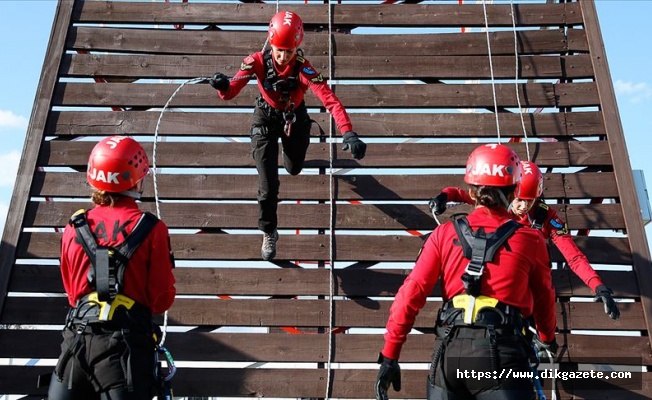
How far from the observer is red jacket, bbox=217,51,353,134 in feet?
23.0

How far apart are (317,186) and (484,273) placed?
4.00 meters

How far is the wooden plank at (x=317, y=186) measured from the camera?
26.0 ft

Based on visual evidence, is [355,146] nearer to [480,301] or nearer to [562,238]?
[562,238]

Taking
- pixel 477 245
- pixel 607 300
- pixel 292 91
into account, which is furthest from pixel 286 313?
pixel 477 245

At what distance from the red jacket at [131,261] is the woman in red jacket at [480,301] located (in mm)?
1310

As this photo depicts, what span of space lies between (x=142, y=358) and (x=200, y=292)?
3079 mm

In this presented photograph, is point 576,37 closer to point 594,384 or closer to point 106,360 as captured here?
point 594,384

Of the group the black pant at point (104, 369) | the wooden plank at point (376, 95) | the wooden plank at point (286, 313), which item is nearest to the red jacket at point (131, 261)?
the black pant at point (104, 369)

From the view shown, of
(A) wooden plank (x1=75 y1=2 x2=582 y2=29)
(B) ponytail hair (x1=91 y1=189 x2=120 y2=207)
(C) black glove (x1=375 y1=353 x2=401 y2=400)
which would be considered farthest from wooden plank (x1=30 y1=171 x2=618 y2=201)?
(C) black glove (x1=375 y1=353 x2=401 y2=400)

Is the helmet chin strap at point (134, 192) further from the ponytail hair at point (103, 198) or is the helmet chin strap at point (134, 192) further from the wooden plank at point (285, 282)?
the wooden plank at point (285, 282)

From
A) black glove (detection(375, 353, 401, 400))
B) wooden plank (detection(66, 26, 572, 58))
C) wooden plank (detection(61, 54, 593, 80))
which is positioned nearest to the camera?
black glove (detection(375, 353, 401, 400))

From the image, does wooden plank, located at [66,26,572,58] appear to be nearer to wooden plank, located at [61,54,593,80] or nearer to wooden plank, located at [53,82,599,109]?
wooden plank, located at [61,54,593,80]

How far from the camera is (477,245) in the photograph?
4184mm

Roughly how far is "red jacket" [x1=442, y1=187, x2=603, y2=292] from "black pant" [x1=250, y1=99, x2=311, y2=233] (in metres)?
1.48
